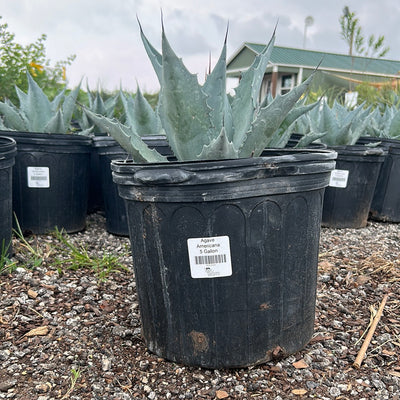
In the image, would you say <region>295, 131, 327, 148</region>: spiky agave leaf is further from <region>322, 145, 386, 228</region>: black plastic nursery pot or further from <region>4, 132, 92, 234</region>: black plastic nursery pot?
<region>4, 132, 92, 234</region>: black plastic nursery pot

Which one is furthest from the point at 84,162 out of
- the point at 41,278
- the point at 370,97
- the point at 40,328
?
the point at 370,97

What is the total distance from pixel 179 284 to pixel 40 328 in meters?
0.60

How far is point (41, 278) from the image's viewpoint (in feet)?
6.20

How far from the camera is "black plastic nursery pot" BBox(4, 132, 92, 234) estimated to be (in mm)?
2408

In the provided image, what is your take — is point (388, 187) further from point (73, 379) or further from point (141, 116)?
point (73, 379)

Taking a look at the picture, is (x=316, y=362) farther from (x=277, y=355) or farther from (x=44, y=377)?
(x=44, y=377)

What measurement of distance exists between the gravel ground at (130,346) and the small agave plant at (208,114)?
605 mm

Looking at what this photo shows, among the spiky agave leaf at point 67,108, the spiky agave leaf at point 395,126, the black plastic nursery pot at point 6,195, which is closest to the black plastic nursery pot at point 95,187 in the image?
the spiky agave leaf at point 67,108

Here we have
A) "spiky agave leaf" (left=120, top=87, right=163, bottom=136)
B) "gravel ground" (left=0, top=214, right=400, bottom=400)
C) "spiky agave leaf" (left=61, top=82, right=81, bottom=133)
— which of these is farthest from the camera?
"spiky agave leaf" (left=61, top=82, right=81, bottom=133)

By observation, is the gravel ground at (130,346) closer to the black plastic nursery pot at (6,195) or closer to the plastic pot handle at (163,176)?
the black plastic nursery pot at (6,195)

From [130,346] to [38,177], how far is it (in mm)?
1374

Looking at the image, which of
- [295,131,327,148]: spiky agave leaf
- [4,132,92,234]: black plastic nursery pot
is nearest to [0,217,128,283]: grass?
[4,132,92,234]: black plastic nursery pot

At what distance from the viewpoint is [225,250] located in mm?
1140

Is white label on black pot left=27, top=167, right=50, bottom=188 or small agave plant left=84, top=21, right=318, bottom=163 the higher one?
small agave plant left=84, top=21, right=318, bottom=163
